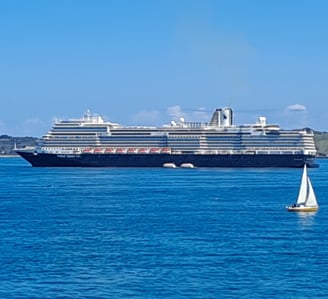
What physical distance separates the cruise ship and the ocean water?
272 ft

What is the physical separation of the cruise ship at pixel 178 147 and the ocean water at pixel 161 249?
8285cm

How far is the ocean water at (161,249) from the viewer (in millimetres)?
32062

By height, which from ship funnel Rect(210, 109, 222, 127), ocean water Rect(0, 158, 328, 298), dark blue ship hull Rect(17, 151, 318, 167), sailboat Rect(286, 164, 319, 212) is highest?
ship funnel Rect(210, 109, 222, 127)

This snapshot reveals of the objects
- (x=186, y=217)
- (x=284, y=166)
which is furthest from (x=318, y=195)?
(x=284, y=166)

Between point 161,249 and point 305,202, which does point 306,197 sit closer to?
point 305,202

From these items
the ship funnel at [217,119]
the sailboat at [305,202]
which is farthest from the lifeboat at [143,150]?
the sailboat at [305,202]

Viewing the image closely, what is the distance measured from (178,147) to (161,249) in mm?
116352

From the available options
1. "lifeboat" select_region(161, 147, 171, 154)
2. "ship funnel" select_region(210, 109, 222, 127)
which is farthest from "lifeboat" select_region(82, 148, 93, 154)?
"ship funnel" select_region(210, 109, 222, 127)

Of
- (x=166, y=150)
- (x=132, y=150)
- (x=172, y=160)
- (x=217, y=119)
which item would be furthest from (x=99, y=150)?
(x=217, y=119)

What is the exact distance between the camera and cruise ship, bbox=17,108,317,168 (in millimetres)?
153625

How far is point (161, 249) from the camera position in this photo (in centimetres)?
4028

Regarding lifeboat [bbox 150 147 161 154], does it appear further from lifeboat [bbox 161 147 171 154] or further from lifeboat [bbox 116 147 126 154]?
lifeboat [bbox 116 147 126 154]

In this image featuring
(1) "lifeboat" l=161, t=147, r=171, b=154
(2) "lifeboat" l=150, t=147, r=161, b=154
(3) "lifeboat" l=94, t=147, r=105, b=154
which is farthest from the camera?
(3) "lifeboat" l=94, t=147, r=105, b=154

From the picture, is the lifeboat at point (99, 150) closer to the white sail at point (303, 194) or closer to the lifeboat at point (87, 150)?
the lifeboat at point (87, 150)
